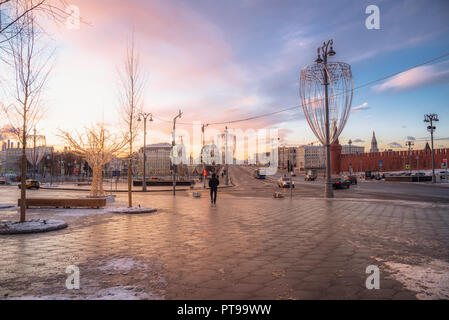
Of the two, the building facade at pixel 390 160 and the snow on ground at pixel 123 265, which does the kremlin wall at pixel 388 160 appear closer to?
the building facade at pixel 390 160

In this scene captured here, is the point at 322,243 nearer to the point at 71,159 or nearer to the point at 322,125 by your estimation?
the point at 322,125

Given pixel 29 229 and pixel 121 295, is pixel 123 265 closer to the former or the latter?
pixel 121 295

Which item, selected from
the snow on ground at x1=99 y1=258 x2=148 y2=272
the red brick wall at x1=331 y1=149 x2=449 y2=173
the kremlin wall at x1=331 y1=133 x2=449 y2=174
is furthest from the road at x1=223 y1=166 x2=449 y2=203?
the red brick wall at x1=331 y1=149 x2=449 y2=173

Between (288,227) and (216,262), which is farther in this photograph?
(288,227)

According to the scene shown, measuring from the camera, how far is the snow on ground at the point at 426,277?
423 cm

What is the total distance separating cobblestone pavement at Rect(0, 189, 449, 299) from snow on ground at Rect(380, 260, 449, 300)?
2 cm

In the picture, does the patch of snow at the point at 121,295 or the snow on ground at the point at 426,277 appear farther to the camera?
the snow on ground at the point at 426,277

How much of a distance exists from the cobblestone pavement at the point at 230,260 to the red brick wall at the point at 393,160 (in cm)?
8048

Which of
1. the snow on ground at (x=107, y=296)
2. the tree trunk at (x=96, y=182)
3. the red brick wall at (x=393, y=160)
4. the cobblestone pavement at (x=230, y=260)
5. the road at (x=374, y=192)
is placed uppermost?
the red brick wall at (x=393, y=160)

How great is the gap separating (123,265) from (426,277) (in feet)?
17.4

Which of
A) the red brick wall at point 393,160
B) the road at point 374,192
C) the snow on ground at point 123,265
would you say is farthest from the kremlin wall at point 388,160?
the snow on ground at point 123,265
